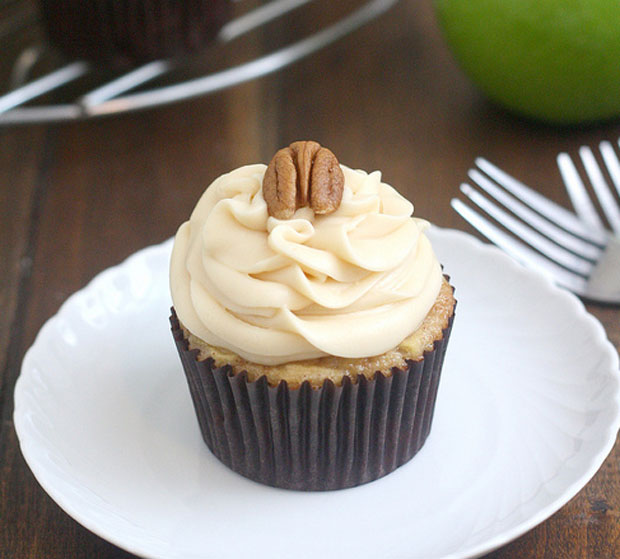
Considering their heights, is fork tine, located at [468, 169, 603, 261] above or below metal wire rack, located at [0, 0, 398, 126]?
below

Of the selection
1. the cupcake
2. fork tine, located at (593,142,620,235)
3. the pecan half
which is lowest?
fork tine, located at (593,142,620,235)

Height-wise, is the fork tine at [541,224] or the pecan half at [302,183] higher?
the pecan half at [302,183]

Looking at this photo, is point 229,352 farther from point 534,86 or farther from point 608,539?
point 534,86

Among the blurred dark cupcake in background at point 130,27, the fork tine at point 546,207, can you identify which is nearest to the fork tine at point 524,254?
the fork tine at point 546,207

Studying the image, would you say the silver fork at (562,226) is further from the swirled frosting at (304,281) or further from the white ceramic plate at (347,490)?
the swirled frosting at (304,281)

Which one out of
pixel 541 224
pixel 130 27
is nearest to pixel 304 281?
pixel 541 224

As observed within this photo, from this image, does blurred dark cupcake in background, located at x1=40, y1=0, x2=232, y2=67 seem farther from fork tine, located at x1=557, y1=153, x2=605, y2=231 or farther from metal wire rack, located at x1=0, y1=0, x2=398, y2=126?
fork tine, located at x1=557, y1=153, x2=605, y2=231

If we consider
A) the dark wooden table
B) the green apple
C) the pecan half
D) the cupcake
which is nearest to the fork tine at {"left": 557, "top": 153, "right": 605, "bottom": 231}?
the dark wooden table

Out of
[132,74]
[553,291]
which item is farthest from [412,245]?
[132,74]
